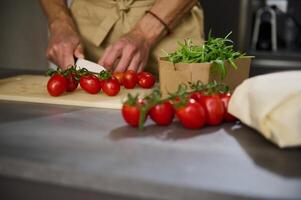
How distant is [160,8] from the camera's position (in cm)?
137

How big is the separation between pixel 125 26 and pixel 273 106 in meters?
0.94

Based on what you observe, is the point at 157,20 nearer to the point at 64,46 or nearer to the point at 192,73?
the point at 64,46

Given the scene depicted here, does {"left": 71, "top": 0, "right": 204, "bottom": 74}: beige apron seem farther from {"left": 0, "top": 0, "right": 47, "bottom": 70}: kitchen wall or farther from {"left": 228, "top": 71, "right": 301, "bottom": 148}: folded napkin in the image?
{"left": 0, "top": 0, "right": 47, "bottom": 70}: kitchen wall

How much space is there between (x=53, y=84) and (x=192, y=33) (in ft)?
2.09

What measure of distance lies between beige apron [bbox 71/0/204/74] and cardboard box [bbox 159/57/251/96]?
506mm

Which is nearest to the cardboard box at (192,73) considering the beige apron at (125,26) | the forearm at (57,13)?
the beige apron at (125,26)

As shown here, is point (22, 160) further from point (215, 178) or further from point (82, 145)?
point (215, 178)

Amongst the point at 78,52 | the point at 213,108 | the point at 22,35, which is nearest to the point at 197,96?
the point at 213,108

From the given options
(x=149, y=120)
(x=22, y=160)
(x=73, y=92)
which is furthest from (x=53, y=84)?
(x=22, y=160)

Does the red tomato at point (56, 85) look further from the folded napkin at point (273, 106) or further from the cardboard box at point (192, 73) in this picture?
the folded napkin at point (273, 106)

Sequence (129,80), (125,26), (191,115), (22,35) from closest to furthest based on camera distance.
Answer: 1. (191,115)
2. (129,80)
3. (125,26)
4. (22,35)

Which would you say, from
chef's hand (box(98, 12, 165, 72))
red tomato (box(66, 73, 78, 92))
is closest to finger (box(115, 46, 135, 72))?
chef's hand (box(98, 12, 165, 72))

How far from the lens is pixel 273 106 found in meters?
0.66

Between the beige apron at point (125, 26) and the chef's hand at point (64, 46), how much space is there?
9cm
